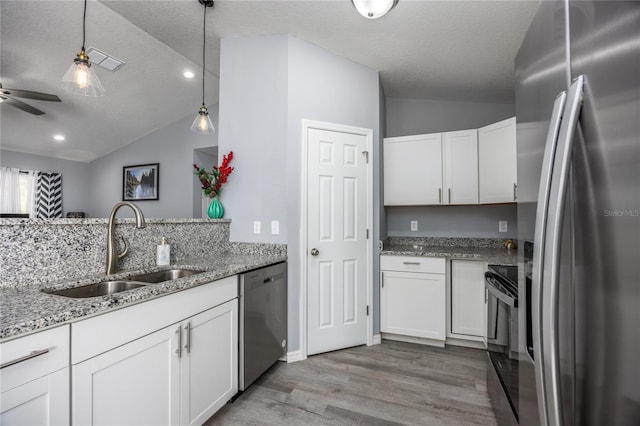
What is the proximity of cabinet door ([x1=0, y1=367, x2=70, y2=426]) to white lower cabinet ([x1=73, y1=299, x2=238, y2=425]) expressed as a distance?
1.6 inches

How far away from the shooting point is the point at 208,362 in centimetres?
163

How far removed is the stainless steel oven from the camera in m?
1.23

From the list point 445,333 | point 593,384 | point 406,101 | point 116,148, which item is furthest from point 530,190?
point 116,148

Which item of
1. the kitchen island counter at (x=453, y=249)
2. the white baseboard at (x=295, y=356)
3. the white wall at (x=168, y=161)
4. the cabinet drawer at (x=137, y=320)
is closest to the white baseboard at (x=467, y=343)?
the kitchen island counter at (x=453, y=249)

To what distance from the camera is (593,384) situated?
501 millimetres

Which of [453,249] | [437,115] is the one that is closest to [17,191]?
[437,115]

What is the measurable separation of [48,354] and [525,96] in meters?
1.78

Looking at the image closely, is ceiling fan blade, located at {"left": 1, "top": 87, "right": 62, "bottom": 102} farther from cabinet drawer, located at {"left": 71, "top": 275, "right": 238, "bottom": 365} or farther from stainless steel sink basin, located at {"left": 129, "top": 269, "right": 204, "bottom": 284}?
cabinet drawer, located at {"left": 71, "top": 275, "right": 238, "bottom": 365}

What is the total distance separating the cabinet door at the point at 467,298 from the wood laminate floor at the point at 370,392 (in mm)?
229

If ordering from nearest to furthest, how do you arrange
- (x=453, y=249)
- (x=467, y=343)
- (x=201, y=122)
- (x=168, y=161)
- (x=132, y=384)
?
(x=132, y=384)
(x=201, y=122)
(x=467, y=343)
(x=453, y=249)
(x=168, y=161)

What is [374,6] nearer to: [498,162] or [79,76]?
[498,162]

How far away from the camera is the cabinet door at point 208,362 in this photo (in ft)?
4.88

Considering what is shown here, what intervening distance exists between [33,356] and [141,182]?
5934mm

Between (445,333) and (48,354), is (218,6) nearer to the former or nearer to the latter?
(48,354)
